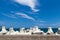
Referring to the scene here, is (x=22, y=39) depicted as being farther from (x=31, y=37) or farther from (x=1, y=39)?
(x=1, y=39)

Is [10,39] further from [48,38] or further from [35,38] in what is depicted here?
[48,38]

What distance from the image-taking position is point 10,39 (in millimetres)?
12695

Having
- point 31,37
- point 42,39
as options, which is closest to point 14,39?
point 31,37

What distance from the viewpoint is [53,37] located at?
1253cm

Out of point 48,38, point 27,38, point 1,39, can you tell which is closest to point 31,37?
point 27,38

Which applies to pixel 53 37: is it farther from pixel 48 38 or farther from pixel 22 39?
pixel 22 39

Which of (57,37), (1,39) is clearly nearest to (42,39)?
(57,37)

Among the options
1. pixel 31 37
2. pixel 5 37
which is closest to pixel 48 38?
pixel 31 37

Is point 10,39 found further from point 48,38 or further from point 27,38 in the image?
point 48,38

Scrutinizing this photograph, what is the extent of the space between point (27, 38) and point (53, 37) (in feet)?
5.98

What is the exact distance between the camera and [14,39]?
1270cm

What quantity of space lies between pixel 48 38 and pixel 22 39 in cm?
183

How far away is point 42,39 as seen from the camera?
1255cm

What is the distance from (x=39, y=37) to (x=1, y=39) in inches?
106
